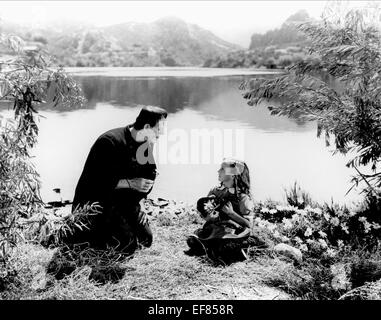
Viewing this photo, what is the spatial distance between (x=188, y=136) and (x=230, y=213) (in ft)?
22.0

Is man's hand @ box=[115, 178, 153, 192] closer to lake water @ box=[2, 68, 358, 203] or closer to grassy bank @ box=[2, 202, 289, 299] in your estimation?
grassy bank @ box=[2, 202, 289, 299]

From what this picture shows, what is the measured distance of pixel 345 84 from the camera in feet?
18.3

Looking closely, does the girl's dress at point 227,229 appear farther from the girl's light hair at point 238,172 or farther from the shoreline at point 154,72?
the shoreline at point 154,72

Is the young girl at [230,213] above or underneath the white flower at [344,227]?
above

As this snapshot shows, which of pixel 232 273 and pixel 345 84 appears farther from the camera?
pixel 345 84

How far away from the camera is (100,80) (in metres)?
23.8

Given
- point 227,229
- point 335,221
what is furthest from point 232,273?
point 335,221

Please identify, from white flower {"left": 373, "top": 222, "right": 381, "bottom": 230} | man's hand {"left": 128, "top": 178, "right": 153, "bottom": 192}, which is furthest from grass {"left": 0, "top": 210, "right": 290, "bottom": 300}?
white flower {"left": 373, "top": 222, "right": 381, "bottom": 230}

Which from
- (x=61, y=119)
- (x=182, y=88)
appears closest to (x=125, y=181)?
(x=61, y=119)

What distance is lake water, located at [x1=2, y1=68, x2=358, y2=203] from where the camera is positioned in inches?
318

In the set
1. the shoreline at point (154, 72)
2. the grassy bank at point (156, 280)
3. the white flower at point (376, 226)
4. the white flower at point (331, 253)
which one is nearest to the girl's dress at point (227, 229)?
the grassy bank at point (156, 280)

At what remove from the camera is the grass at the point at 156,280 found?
13.8 feet

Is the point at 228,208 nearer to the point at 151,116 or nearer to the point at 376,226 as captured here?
the point at 151,116

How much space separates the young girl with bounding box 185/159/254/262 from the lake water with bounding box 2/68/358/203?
7.93 feet
